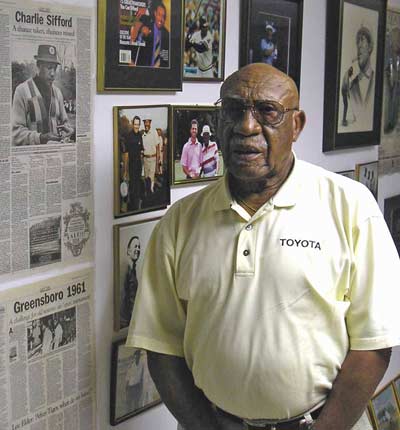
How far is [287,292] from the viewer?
4.24 feet

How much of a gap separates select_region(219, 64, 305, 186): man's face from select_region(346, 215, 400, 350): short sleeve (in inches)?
8.4

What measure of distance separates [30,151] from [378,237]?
680 millimetres

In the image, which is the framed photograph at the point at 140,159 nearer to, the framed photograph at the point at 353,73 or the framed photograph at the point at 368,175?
the framed photograph at the point at 353,73

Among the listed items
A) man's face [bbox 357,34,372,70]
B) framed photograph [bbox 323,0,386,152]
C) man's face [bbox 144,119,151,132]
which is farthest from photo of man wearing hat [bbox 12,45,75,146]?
man's face [bbox 357,34,372,70]

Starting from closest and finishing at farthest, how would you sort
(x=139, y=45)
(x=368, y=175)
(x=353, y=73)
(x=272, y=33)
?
(x=139, y=45) → (x=272, y=33) → (x=353, y=73) → (x=368, y=175)

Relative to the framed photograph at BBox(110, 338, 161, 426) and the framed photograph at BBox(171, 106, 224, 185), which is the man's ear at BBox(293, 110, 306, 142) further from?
→ the framed photograph at BBox(110, 338, 161, 426)

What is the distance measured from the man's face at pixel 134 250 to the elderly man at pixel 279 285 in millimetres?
248

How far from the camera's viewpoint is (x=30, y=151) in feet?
4.44

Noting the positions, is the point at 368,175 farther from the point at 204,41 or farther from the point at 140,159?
the point at 140,159

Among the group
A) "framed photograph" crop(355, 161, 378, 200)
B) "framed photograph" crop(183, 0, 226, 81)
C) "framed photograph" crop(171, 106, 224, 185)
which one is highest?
"framed photograph" crop(183, 0, 226, 81)

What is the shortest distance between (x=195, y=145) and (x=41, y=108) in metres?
0.51

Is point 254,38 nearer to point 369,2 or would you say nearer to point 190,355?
point 369,2

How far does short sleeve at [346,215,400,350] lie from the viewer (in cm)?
131

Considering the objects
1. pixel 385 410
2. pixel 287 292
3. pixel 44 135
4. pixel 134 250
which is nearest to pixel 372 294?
pixel 287 292
